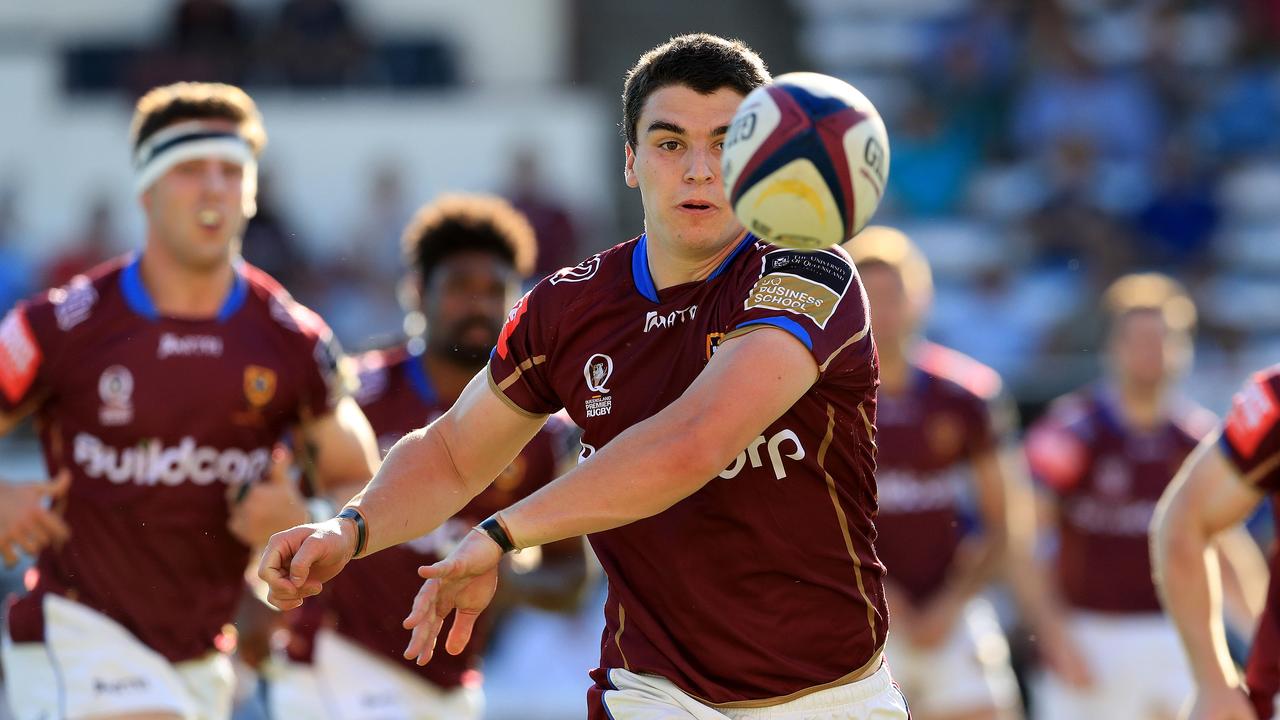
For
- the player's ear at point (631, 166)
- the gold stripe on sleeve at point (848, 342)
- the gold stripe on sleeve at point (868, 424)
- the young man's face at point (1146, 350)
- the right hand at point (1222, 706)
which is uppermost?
the player's ear at point (631, 166)

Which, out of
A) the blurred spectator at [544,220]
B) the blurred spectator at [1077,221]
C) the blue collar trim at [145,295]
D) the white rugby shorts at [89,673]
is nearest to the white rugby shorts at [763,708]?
the white rugby shorts at [89,673]

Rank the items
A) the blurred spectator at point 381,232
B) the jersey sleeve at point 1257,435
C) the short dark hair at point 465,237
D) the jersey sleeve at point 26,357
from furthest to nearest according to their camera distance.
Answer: the blurred spectator at point 381,232 < the short dark hair at point 465,237 < the jersey sleeve at point 26,357 < the jersey sleeve at point 1257,435

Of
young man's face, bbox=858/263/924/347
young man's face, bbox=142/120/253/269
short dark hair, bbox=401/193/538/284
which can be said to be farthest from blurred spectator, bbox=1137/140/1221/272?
young man's face, bbox=142/120/253/269

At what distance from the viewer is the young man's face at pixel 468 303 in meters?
8.34

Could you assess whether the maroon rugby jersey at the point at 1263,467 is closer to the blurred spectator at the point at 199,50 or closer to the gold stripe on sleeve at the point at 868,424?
the gold stripe on sleeve at the point at 868,424

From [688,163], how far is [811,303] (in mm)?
546

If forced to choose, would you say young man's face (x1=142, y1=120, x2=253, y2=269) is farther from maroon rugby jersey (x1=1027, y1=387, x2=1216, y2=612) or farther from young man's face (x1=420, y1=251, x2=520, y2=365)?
maroon rugby jersey (x1=1027, y1=387, x2=1216, y2=612)

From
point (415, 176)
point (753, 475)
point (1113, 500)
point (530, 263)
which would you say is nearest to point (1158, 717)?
point (1113, 500)

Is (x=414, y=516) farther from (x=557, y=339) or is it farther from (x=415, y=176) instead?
(x=415, y=176)

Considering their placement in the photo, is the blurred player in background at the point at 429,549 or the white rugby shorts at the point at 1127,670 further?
the white rugby shorts at the point at 1127,670

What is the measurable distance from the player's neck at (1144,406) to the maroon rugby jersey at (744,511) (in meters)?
6.37

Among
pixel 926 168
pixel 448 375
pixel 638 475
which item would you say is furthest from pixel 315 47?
pixel 638 475

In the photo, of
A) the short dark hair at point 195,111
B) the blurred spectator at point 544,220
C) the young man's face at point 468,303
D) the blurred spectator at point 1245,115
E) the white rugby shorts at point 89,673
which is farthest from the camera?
the blurred spectator at point 1245,115

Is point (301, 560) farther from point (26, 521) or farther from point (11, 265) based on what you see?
point (11, 265)
